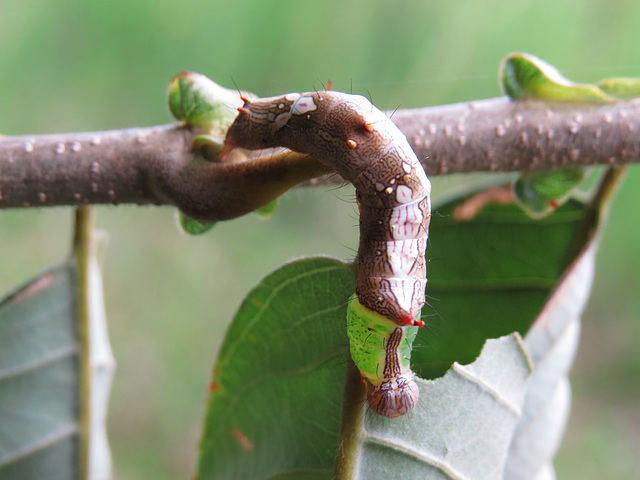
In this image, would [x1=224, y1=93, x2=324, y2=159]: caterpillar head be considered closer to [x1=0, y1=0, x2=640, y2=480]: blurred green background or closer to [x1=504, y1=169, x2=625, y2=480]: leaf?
[x1=504, y1=169, x2=625, y2=480]: leaf

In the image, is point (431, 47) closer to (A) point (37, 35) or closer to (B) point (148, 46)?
(B) point (148, 46)

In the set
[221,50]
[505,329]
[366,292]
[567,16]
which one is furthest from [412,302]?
[567,16]

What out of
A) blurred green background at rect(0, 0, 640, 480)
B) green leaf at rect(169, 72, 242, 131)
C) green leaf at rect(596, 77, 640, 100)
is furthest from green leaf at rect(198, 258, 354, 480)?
blurred green background at rect(0, 0, 640, 480)

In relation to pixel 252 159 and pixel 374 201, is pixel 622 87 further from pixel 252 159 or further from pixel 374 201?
pixel 252 159

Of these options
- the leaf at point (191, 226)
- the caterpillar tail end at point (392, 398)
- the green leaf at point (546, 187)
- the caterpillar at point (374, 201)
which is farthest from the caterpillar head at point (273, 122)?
the green leaf at point (546, 187)

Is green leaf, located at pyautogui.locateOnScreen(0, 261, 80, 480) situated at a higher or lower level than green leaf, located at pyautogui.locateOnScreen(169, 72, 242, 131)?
lower
